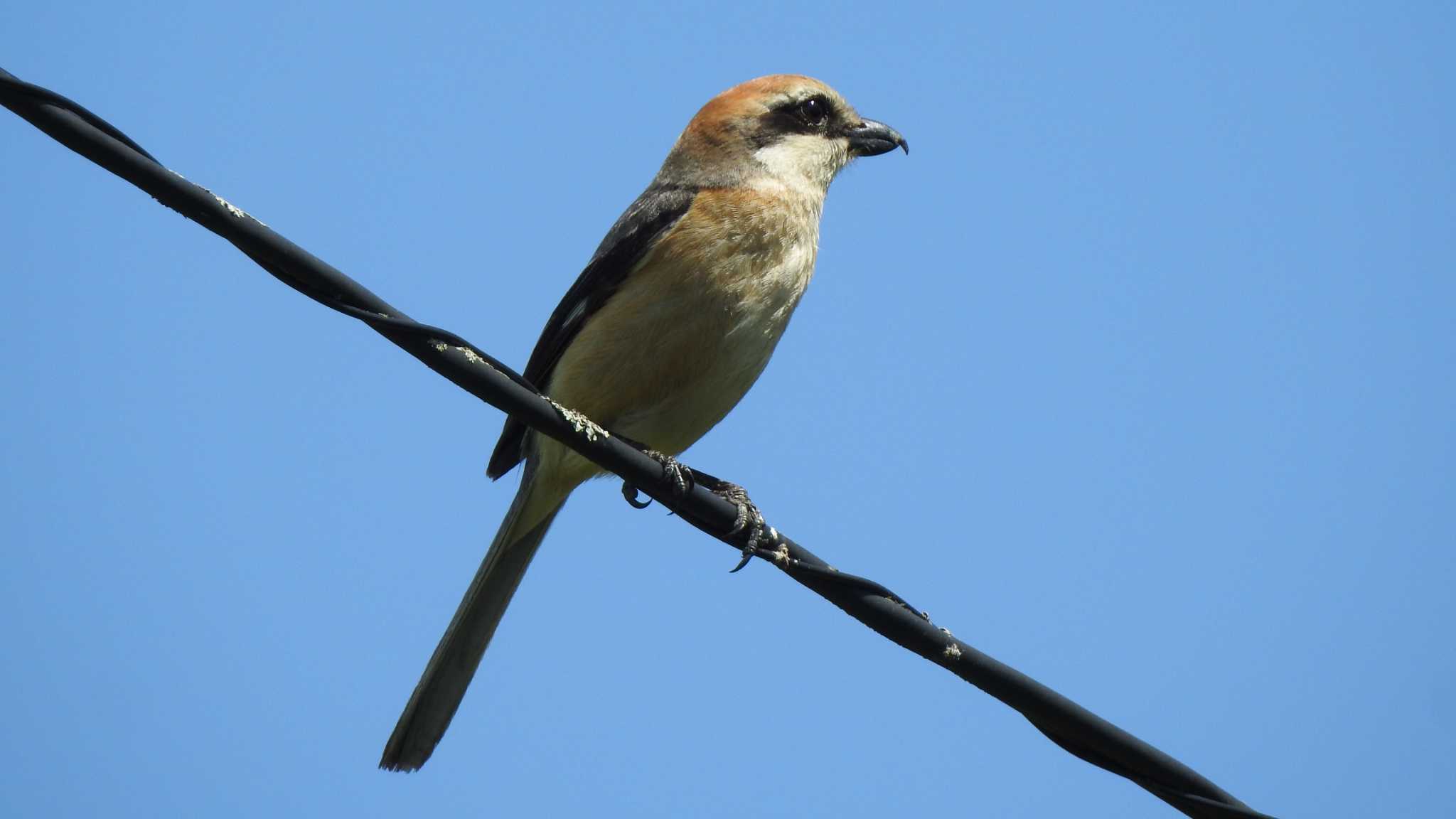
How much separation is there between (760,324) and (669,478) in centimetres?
128

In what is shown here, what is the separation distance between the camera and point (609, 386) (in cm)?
453

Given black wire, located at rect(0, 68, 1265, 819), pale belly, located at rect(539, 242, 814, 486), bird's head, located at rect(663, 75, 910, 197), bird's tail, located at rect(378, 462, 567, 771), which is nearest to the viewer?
black wire, located at rect(0, 68, 1265, 819)

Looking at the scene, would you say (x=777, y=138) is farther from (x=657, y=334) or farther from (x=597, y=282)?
(x=657, y=334)

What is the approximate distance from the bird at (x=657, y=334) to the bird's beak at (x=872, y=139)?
0.54 meters

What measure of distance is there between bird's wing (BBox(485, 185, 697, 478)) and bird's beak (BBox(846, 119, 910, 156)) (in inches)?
43.1

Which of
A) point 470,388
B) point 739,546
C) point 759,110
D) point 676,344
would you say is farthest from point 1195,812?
point 759,110

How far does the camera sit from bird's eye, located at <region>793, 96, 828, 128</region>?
5.59 m

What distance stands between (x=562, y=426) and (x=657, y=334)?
4.45 feet

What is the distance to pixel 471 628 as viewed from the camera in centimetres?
478

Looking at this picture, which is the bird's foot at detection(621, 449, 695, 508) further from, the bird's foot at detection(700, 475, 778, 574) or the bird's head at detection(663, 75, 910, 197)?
the bird's head at detection(663, 75, 910, 197)

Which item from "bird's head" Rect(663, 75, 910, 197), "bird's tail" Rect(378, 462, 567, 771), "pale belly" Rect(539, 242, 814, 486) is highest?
"bird's head" Rect(663, 75, 910, 197)

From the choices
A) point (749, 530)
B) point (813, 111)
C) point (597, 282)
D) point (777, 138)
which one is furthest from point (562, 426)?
point (813, 111)

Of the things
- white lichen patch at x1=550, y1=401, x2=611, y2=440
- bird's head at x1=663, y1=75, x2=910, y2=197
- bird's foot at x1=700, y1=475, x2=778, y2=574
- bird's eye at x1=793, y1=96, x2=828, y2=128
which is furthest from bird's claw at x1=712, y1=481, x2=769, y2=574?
bird's eye at x1=793, y1=96, x2=828, y2=128

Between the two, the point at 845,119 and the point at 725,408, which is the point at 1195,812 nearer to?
the point at 725,408
